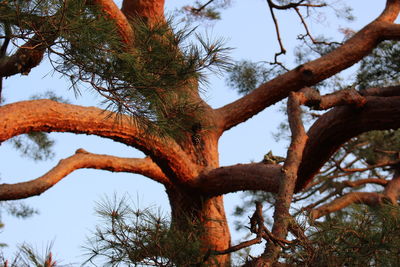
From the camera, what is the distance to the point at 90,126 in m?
2.17

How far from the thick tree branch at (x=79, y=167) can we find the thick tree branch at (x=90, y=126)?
154 mm

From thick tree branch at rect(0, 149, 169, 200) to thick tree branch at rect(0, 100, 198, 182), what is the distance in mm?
154

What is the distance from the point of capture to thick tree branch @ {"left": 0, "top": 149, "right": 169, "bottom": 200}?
2258 millimetres

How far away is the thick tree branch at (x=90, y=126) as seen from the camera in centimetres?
182

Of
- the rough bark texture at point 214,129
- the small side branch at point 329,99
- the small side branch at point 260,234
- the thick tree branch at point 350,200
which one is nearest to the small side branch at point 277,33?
the rough bark texture at point 214,129

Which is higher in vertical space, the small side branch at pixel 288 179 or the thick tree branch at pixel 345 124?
the thick tree branch at pixel 345 124

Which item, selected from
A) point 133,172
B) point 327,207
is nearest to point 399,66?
point 327,207

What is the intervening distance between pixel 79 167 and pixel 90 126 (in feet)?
1.42

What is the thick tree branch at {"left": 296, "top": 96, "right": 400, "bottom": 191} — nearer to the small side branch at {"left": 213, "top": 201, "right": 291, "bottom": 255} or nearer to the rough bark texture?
the rough bark texture

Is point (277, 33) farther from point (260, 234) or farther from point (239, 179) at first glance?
point (260, 234)

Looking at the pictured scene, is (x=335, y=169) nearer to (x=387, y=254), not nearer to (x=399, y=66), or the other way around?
(x=399, y=66)

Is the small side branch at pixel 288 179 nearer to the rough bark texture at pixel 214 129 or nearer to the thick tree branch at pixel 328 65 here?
the rough bark texture at pixel 214 129

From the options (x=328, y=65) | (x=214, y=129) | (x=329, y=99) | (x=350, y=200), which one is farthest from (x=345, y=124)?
(x=350, y=200)

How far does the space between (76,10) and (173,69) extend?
14.9 inches
